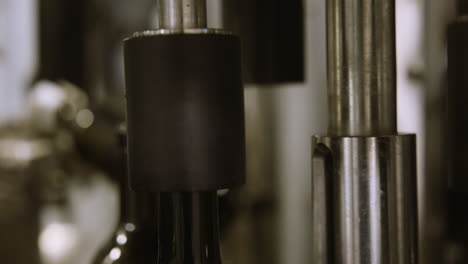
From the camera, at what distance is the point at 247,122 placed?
53 centimetres

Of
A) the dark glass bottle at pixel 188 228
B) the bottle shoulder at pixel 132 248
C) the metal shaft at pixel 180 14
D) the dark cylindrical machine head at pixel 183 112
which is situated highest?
the metal shaft at pixel 180 14

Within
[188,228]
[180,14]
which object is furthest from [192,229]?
[180,14]

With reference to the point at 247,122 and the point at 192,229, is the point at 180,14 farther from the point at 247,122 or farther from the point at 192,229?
the point at 247,122

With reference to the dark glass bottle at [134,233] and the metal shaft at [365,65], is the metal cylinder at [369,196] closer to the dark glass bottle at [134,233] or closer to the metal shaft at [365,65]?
the metal shaft at [365,65]

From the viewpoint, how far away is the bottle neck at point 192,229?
1.01 ft

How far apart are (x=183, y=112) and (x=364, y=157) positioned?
0.10 m

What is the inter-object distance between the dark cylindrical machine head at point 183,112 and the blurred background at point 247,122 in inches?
8.7

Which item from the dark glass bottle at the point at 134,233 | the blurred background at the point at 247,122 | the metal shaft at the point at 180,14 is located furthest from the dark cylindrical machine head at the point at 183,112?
the blurred background at the point at 247,122

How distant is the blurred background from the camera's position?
489mm

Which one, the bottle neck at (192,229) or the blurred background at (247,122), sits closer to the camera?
the bottle neck at (192,229)

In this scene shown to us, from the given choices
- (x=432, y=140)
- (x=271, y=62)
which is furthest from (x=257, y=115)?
(x=432, y=140)

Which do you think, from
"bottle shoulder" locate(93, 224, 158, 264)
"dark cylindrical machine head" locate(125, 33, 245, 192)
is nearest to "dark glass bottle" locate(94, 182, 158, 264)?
"bottle shoulder" locate(93, 224, 158, 264)

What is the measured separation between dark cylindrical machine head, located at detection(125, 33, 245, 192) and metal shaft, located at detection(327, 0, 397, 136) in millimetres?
70

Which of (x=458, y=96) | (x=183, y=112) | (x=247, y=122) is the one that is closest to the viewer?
(x=183, y=112)
